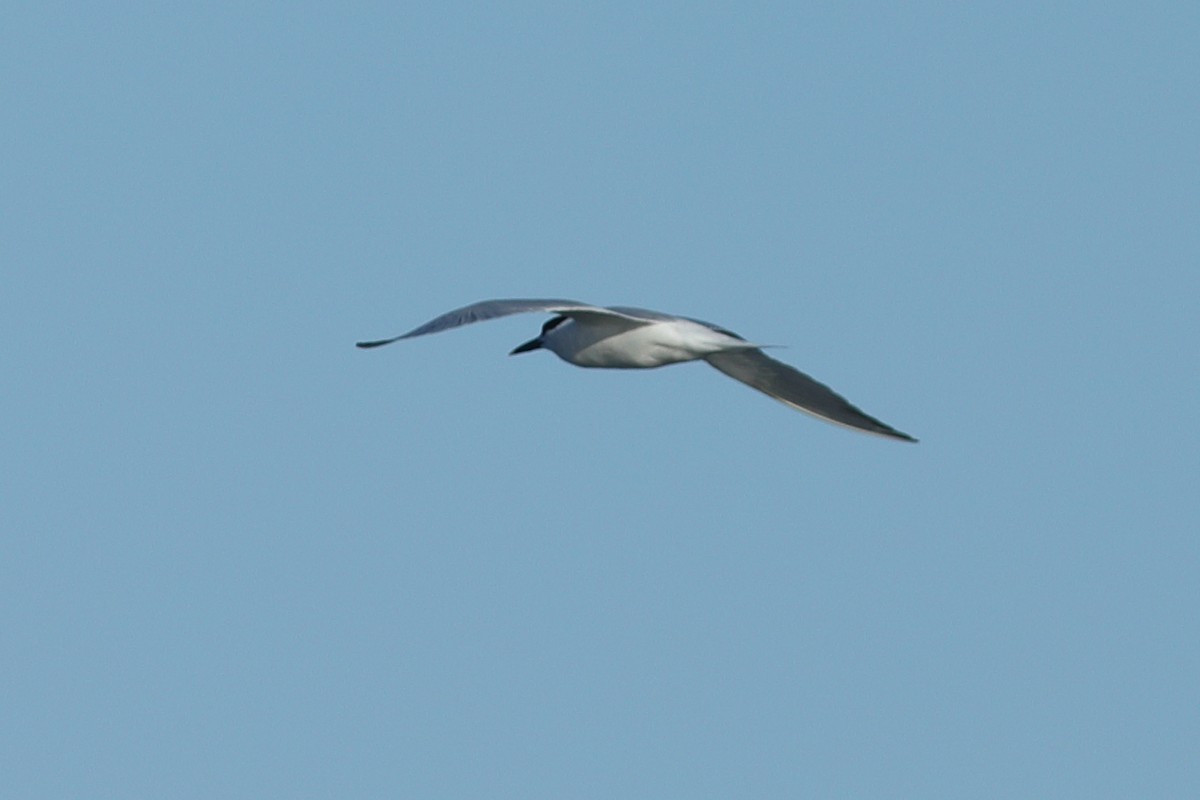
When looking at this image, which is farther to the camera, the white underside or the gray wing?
the gray wing

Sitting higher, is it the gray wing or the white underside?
the white underside

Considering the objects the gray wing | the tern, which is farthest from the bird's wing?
the gray wing

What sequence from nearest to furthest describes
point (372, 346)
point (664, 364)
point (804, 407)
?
point (372, 346)
point (664, 364)
point (804, 407)

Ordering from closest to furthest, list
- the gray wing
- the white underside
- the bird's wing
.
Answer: the bird's wing, the white underside, the gray wing

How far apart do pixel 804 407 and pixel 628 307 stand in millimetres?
2815

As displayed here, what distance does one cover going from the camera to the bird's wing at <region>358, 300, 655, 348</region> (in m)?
20.3

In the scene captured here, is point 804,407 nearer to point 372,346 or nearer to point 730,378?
point 730,378

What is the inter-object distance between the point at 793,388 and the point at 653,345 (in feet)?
8.57

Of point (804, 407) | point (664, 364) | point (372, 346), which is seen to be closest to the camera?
point (372, 346)

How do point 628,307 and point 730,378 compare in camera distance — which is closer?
point 628,307

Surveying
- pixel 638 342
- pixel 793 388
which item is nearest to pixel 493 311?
pixel 638 342

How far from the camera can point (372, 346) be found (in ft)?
66.0

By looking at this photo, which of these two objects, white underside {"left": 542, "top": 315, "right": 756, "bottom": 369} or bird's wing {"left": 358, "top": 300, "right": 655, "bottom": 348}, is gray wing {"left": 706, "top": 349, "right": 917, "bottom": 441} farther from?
bird's wing {"left": 358, "top": 300, "right": 655, "bottom": 348}


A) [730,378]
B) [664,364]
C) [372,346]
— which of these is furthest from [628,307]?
[372,346]
